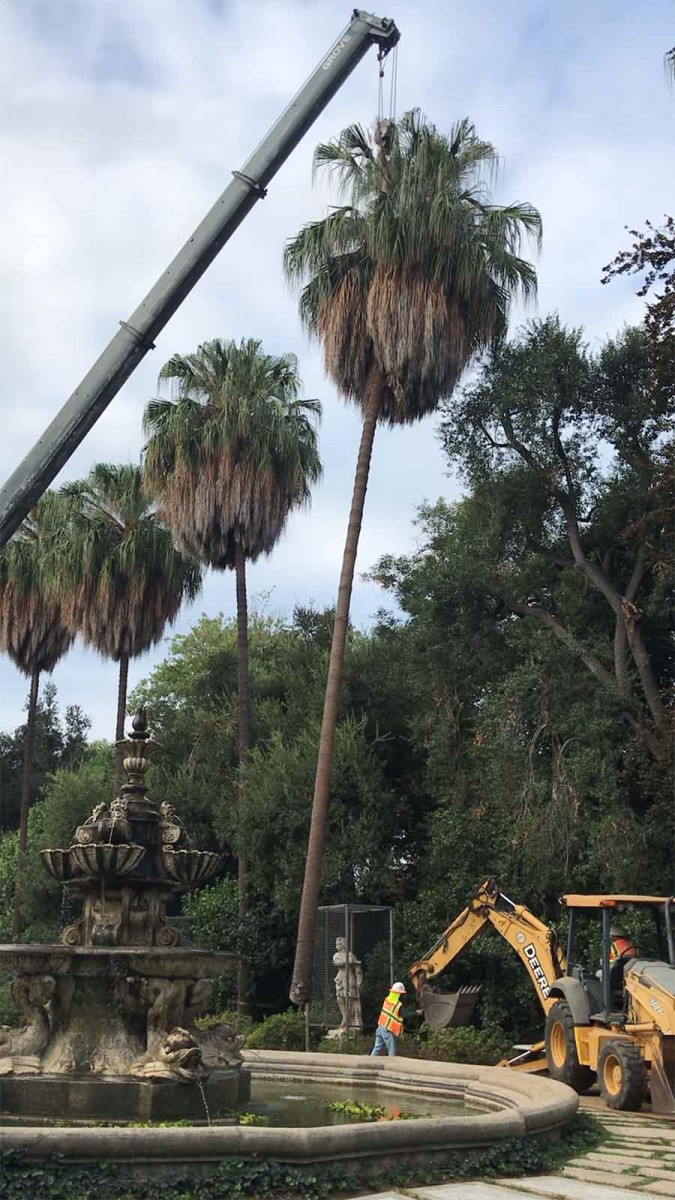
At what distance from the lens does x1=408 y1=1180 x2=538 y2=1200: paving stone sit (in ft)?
Result: 25.1

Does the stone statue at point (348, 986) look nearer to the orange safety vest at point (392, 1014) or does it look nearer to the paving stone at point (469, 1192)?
the orange safety vest at point (392, 1014)

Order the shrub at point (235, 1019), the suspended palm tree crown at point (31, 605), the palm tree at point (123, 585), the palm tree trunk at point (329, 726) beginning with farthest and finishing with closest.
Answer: the suspended palm tree crown at point (31, 605)
the palm tree at point (123, 585)
the shrub at point (235, 1019)
the palm tree trunk at point (329, 726)

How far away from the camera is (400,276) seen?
920 inches

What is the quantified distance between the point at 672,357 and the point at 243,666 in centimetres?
1235

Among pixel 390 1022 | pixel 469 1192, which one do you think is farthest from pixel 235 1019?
pixel 469 1192

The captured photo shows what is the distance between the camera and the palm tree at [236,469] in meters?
27.1

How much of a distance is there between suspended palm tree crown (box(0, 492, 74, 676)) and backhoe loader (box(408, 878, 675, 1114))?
19499 millimetres

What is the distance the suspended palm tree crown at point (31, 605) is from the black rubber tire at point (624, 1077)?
Result: 23781mm

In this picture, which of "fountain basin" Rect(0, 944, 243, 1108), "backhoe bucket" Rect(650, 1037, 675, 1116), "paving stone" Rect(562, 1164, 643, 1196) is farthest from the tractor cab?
"paving stone" Rect(562, 1164, 643, 1196)

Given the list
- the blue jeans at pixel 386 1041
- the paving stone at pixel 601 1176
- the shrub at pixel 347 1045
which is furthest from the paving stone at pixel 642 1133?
the shrub at pixel 347 1045

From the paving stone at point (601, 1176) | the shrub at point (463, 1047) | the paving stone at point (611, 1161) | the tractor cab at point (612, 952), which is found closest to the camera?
the paving stone at point (601, 1176)

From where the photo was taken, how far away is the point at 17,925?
3469cm

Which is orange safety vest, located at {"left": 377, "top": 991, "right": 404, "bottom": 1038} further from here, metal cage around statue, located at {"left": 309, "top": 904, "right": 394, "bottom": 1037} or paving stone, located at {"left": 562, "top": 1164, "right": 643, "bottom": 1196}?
paving stone, located at {"left": 562, "top": 1164, "right": 643, "bottom": 1196}

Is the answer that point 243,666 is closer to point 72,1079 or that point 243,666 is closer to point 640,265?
point 640,265
